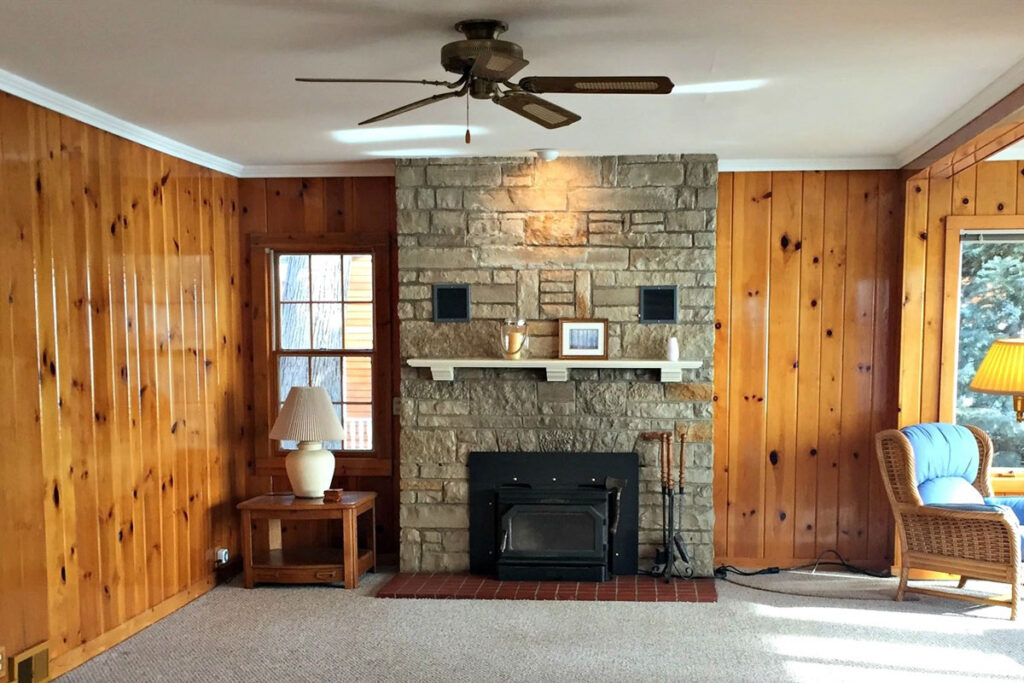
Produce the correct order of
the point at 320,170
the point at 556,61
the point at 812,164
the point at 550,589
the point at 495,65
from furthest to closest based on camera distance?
the point at 320,170 < the point at 812,164 < the point at 550,589 < the point at 556,61 < the point at 495,65

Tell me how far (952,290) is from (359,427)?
141 inches

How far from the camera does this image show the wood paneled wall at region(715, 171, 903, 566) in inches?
203

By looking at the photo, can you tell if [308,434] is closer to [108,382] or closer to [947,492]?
[108,382]

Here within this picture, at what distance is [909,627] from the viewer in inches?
165

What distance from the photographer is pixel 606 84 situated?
2564mm

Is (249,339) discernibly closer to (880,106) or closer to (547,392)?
(547,392)

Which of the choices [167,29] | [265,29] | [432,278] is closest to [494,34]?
[265,29]

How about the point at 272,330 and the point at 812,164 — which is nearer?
the point at 812,164

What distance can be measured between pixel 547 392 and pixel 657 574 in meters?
1.20

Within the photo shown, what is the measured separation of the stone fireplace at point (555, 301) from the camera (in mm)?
5051

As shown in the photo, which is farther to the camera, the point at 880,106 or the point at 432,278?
the point at 432,278

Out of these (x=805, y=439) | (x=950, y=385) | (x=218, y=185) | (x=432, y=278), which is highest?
(x=218, y=185)

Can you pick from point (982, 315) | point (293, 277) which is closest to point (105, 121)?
point (293, 277)

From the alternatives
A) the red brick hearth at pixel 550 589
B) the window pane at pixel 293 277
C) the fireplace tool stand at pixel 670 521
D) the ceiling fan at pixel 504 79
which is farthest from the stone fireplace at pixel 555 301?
the ceiling fan at pixel 504 79
